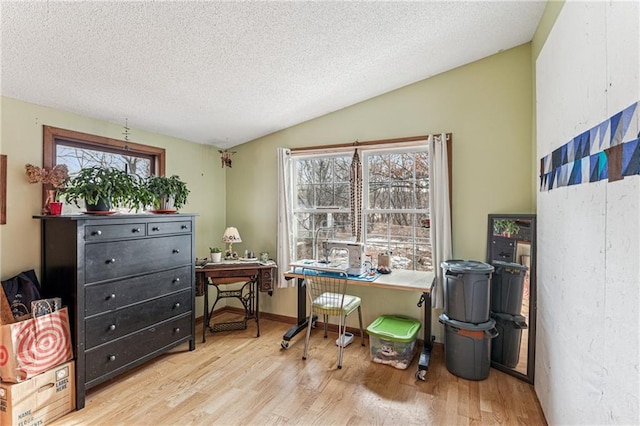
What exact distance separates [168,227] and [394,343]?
2264mm

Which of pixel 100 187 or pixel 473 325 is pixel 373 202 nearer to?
pixel 473 325

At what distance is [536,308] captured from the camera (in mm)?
2375

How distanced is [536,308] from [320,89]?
2546 millimetres

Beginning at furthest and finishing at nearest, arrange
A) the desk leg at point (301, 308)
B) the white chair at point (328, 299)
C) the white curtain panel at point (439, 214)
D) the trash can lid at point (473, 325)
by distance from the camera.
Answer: the desk leg at point (301, 308) < the white curtain panel at point (439, 214) < the white chair at point (328, 299) < the trash can lid at point (473, 325)

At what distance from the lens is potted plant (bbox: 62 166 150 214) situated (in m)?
2.27

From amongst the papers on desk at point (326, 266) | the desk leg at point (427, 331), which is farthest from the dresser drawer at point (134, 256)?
the desk leg at point (427, 331)

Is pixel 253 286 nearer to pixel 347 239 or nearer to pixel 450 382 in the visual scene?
pixel 347 239

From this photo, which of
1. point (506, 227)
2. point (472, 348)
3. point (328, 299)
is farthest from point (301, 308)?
point (506, 227)

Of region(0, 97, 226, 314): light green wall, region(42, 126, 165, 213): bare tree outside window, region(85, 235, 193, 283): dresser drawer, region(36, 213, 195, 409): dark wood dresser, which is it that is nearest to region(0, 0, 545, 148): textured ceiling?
region(0, 97, 226, 314): light green wall

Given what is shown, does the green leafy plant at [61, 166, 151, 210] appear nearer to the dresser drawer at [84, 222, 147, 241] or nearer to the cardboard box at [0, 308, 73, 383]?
the dresser drawer at [84, 222, 147, 241]

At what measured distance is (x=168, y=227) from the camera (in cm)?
279

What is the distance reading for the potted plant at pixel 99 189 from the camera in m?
2.27

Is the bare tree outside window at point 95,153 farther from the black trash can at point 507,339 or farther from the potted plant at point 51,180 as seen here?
the black trash can at point 507,339

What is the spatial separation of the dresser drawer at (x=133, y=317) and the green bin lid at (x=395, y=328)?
177 centimetres
